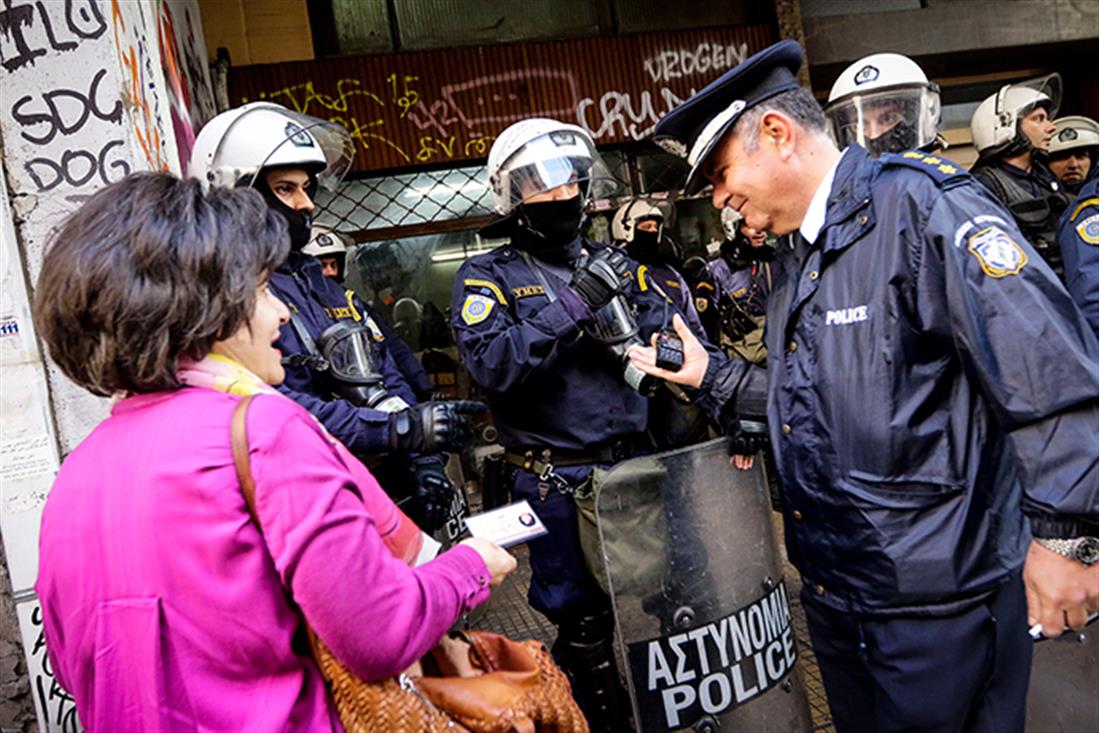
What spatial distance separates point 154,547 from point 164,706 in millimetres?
232

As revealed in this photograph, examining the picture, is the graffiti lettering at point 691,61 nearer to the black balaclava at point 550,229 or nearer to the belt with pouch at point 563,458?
the black balaclava at point 550,229

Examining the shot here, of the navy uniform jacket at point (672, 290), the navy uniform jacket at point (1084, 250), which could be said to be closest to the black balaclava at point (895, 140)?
the navy uniform jacket at point (1084, 250)

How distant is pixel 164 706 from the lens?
1025 mm

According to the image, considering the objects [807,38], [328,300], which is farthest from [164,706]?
[807,38]

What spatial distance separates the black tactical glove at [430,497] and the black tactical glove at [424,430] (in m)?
0.32

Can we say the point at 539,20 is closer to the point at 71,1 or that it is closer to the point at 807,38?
the point at 807,38

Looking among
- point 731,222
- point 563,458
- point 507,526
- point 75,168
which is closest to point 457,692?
point 507,526

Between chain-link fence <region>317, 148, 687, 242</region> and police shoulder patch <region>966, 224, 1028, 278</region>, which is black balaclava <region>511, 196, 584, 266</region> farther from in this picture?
chain-link fence <region>317, 148, 687, 242</region>

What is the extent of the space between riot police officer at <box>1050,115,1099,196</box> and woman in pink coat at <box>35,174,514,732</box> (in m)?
6.11

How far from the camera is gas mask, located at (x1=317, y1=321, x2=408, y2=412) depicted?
2.25 metres

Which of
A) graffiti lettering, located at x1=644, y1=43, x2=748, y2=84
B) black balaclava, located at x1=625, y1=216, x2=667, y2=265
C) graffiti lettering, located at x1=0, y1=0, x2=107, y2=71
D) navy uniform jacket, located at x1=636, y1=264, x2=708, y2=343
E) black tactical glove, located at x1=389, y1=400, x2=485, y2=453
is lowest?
black tactical glove, located at x1=389, y1=400, x2=485, y2=453

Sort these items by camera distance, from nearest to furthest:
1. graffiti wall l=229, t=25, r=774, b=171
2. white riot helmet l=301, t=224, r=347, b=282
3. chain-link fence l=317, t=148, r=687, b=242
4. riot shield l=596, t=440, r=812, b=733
→ riot shield l=596, t=440, r=812, b=733, white riot helmet l=301, t=224, r=347, b=282, graffiti wall l=229, t=25, r=774, b=171, chain-link fence l=317, t=148, r=687, b=242

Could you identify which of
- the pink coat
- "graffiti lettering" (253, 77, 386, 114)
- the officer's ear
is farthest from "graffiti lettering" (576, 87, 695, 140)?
the pink coat

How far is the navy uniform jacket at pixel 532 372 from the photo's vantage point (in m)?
2.52
